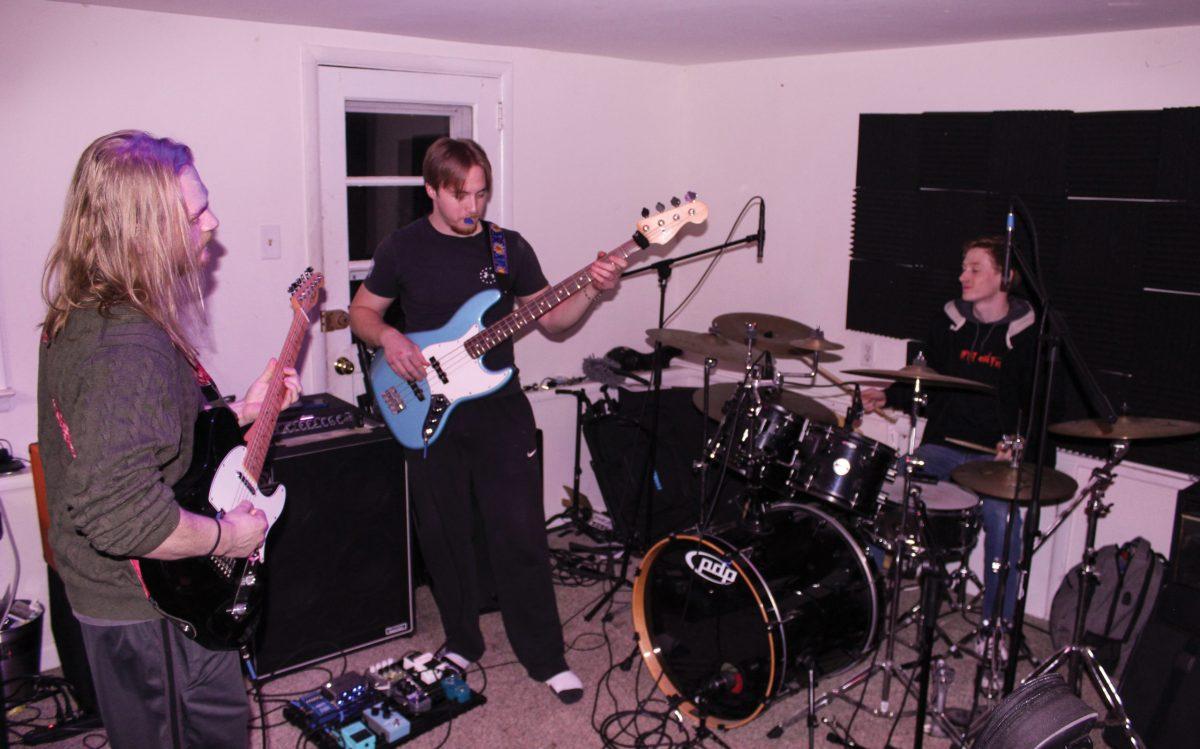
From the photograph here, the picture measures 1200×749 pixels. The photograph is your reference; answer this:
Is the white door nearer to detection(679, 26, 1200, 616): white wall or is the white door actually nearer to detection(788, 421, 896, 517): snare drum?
detection(679, 26, 1200, 616): white wall

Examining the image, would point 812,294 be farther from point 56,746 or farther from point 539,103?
point 56,746

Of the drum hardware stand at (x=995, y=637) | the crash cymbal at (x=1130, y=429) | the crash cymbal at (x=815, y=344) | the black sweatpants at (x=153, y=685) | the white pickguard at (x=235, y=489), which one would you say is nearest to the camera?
the black sweatpants at (x=153, y=685)

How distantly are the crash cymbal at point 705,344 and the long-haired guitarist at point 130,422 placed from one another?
1881 millimetres

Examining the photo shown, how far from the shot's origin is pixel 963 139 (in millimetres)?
3975

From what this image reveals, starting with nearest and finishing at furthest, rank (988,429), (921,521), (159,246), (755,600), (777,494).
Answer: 1. (159,246)
2. (755,600)
3. (921,521)
4. (777,494)
5. (988,429)

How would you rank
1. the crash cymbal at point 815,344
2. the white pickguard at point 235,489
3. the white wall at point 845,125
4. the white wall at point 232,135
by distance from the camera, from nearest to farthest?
the white pickguard at point 235,489 < the white wall at point 232,135 < the crash cymbal at point 815,344 < the white wall at point 845,125

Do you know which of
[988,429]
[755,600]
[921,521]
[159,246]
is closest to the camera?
[159,246]

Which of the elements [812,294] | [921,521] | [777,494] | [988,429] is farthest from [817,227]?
[921,521]

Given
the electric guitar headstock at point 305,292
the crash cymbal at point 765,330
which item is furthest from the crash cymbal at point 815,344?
the electric guitar headstock at point 305,292

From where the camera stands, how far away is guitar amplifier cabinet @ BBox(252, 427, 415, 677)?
330cm

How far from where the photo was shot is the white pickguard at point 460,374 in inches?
123

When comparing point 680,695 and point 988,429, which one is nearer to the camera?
point 680,695

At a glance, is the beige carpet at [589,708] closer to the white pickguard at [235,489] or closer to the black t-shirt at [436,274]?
the black t-shirt at [436,274]

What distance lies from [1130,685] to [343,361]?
2791mm
